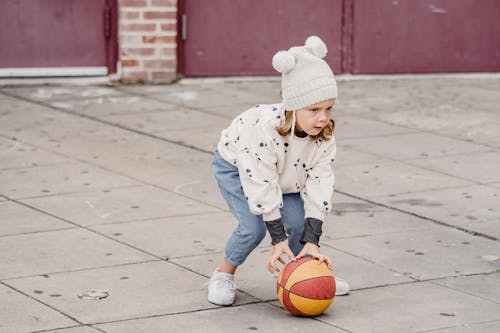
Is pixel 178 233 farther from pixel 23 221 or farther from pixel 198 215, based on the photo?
pixel 23 221

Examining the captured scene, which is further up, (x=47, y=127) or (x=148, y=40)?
(x=148, y=40)

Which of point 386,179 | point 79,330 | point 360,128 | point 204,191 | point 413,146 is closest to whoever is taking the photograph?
point 79,330

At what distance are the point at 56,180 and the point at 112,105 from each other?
298cm

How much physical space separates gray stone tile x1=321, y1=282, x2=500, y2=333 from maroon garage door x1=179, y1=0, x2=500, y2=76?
675 centimetres

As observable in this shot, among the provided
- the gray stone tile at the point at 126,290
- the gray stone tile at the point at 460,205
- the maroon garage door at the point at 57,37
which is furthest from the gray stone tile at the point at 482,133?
the gray stone tile at the point at 126,290

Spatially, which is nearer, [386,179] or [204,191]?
[204,191]

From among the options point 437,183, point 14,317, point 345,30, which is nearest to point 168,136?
point 437,183

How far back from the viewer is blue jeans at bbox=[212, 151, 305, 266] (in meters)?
5.58

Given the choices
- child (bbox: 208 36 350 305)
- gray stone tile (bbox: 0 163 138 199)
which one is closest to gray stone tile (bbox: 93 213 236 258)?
child (bbox: 208 36 350 305)

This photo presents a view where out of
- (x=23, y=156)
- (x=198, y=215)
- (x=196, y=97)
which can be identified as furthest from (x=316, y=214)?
(x=196, y=97)

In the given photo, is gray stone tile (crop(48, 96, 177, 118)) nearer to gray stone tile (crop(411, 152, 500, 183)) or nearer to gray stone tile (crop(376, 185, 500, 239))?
gray stone tile (crop(411, 152, 500, 183))

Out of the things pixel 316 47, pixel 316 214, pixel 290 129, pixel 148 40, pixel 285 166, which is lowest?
pixel 148 40

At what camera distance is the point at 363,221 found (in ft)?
23.7

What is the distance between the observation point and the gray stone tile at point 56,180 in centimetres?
780
